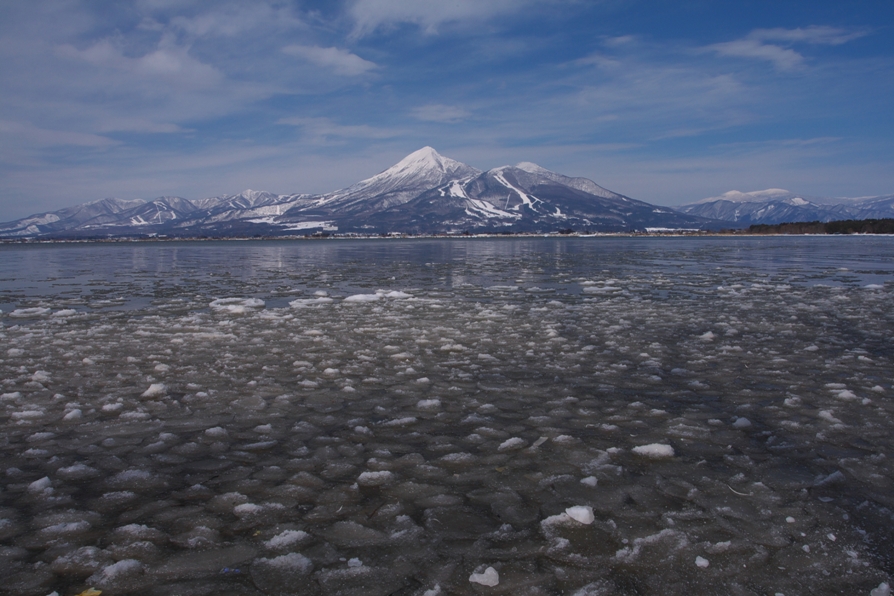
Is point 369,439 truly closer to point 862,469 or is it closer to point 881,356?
point 862,469

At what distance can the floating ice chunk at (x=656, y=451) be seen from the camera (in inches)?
219

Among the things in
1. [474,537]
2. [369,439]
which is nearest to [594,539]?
[474,537]

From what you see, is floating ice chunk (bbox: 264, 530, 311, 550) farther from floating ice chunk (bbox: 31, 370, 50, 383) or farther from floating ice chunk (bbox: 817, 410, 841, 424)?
floating ice chunk (bbox: 31, 370, 50, 383)

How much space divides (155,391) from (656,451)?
21.9 feet

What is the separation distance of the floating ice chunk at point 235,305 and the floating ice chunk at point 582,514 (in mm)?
12350

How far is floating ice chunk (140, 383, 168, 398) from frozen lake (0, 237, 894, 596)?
0.06 meters

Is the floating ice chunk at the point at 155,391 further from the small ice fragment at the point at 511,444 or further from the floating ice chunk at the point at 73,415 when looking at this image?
the small ice fragment at the point at 511,444

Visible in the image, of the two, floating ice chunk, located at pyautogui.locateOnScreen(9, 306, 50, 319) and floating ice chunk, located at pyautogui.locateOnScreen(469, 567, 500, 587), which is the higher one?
floating ice chunk, located at pyautogui.locateOnScreen(9, 306, 50, 319)

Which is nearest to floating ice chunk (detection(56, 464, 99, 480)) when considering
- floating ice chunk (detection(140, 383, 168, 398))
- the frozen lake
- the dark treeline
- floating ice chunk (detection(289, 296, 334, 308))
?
the frozen lake

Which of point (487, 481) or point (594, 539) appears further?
point (487, 481)

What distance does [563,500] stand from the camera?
470 cm

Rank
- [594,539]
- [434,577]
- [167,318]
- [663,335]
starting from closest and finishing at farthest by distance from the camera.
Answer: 1. [434,577]
2. [594,539]
3. [663,335]
4. [167,318]

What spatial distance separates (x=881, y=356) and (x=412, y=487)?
920 cm

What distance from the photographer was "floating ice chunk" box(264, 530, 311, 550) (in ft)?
13.2
